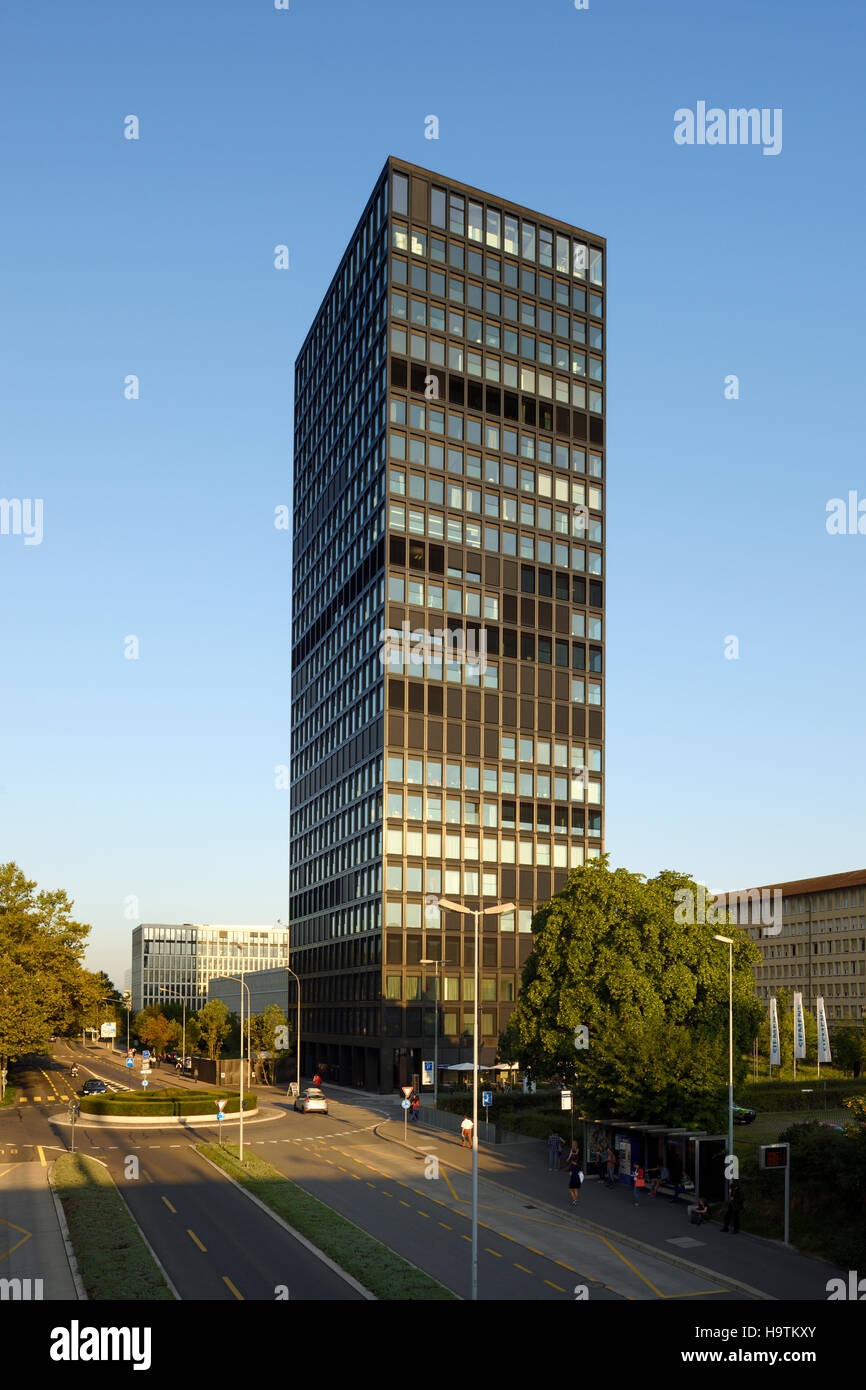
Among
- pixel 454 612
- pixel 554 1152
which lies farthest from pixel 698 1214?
pixel 454 612

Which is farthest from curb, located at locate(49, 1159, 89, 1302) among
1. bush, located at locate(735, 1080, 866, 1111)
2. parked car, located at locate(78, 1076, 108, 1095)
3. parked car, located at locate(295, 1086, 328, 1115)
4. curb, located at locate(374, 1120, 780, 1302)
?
parked car, located at locate(78, 1076, 108, 1095)

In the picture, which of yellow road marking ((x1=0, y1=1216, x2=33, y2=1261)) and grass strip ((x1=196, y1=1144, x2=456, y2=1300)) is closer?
grass strip ((x1=196, y1=1144, x2=456, y2=1300))

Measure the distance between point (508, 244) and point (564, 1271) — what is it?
107807 mm

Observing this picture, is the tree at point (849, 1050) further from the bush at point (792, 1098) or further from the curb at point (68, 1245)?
the curb at point (68, 1245)

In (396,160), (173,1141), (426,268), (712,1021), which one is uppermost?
(396,160)

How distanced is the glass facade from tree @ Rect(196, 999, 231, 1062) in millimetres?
9602

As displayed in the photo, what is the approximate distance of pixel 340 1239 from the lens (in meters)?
37.0

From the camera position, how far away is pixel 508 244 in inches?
4811

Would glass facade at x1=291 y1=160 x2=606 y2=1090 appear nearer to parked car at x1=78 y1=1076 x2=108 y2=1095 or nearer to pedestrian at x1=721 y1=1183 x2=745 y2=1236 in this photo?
parked car at x1=78 y1=1076 x2=108 y2=1095

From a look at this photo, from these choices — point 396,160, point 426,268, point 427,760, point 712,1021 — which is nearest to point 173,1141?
point 712,1021

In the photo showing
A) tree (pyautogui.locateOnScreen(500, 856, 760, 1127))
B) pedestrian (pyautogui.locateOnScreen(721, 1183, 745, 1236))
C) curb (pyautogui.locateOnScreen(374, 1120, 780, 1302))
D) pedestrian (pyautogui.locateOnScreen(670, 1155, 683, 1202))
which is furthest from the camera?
tree (pyautogui.locateOnScreen(500, 856, 760, 1127))

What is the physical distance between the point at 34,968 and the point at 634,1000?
55.5 meters

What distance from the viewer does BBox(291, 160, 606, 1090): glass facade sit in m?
109

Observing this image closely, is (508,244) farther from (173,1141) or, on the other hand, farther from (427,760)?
(173,1141)
